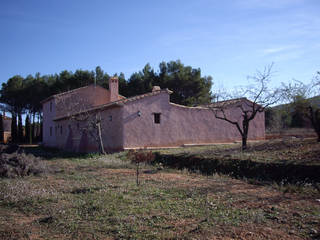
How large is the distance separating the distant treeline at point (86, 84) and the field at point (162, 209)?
21017 mm

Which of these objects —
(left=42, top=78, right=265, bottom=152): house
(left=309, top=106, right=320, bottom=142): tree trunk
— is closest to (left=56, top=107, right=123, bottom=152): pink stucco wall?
(left=42, top=78, right=265, bottom=152): house

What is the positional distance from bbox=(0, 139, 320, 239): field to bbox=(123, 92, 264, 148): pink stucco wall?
29.5ft

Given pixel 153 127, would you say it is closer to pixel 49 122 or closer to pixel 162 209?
pixel 162 209

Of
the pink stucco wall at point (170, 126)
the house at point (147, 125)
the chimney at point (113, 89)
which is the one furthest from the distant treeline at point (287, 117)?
the chimney at point (113, 89)

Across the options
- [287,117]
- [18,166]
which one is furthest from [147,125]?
[287,117]

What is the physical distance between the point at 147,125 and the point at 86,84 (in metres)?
17.8

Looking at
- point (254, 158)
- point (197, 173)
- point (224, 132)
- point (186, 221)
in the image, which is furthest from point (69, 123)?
point (186, 221)

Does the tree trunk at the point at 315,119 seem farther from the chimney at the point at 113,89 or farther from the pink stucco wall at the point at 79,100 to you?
the pink stucco wall at the point at 79,100

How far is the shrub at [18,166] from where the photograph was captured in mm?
10820

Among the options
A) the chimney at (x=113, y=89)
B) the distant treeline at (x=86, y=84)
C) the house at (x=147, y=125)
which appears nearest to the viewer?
the house at (x=147, y=125)

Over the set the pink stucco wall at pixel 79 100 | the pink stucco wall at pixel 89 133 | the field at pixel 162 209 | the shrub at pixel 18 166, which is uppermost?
the pink stucco wall at pixel 79 100

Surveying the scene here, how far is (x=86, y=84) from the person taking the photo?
3506 centimetres

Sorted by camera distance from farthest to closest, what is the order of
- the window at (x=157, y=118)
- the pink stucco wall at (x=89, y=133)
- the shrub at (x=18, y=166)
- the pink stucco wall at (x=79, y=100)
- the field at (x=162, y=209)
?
1. the pink stucco wall at (x=79, y=100)
2. the window at (x=157, y=118)
3. the pink stucco wall at (x=89, y=133)
4. the shrub at (x=18, y=166)
5. the field at (x=162, y=209)

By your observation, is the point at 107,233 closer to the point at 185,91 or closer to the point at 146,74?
the point at 185,91
